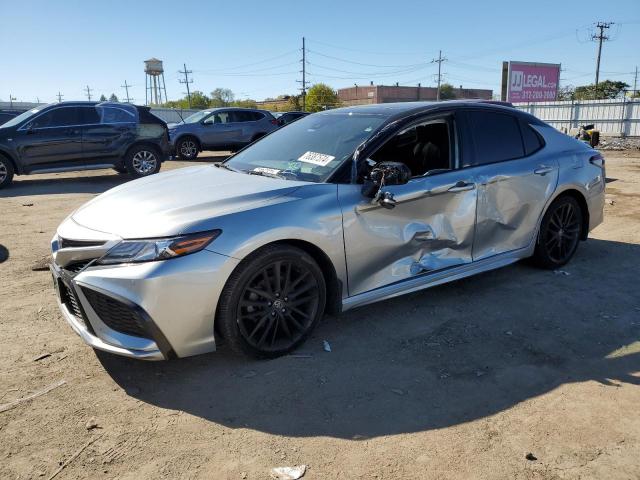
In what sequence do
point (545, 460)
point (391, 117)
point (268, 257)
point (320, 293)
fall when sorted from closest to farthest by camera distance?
point (545, 460), point (268, 257), point (320, 293), point (391, 117)

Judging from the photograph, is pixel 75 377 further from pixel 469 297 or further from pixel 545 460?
pixel 469 297

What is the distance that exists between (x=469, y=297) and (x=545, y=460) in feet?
6.87

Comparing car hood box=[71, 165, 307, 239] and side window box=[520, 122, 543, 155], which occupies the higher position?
side window box=[520, 122, 543, 155]

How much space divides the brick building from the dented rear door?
80.7m

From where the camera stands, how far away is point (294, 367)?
3.29 metres

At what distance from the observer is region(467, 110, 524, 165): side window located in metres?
4.41

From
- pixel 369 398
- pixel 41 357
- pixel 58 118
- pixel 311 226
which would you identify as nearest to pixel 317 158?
pixel 311 226

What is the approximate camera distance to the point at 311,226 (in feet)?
10.9

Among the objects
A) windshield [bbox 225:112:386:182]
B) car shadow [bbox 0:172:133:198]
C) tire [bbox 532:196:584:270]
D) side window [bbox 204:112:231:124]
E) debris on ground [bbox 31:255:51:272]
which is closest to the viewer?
windshield [bbox 225:112:386:182]

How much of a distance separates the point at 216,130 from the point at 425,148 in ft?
44.4

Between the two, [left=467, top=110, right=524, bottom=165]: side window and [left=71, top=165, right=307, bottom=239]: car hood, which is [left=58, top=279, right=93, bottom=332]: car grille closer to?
[left=71, top=165, right=307, bottom=239]: car hood

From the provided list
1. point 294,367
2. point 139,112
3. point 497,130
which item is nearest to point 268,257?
point 294,367

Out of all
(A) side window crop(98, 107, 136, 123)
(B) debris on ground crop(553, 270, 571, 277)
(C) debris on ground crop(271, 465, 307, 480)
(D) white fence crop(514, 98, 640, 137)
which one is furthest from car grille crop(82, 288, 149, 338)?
(D) white fence crop(514, 98, 640, 137)

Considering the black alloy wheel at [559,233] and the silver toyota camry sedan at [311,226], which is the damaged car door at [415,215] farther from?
the black alloy wheel at [559,233]
